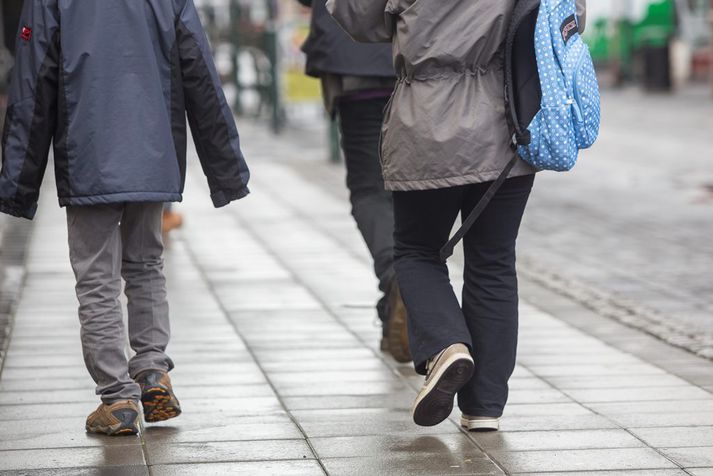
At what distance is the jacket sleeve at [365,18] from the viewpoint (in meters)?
4.56

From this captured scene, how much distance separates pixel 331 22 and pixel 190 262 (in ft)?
10.8

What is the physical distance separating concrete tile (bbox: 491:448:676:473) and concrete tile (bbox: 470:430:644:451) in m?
0.06

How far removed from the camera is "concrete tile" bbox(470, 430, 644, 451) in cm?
447

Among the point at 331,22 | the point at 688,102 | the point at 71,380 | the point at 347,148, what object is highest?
the point at 331,22

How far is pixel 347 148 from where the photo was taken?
19.6ft

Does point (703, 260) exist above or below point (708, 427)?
below

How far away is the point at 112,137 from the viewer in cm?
450

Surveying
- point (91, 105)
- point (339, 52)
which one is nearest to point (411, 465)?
point (91, 105)

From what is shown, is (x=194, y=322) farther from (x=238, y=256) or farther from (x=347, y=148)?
(x=238, y=256)

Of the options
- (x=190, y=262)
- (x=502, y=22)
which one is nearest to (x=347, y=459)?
(x=502, y=22)

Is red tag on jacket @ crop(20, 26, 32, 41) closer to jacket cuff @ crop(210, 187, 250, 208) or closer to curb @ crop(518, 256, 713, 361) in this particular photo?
jacket cuff @ crop(210, 187, 250, 208)

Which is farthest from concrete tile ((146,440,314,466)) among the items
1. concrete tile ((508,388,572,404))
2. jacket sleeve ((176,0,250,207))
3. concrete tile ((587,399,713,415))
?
concrete tile ((587,399,713,415))

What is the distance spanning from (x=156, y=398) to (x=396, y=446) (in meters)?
0.77

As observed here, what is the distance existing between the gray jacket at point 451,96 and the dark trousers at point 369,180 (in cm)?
138
